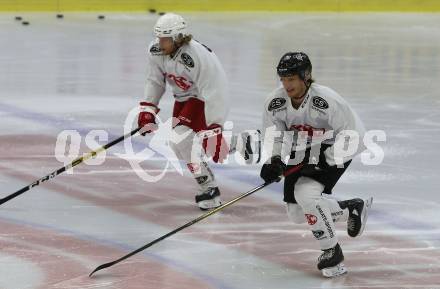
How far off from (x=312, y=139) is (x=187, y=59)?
1.03 metres

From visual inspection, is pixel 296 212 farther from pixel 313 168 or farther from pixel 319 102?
pixel 319 102

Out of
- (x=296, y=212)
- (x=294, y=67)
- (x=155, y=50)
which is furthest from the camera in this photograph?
(x=155, y=50)

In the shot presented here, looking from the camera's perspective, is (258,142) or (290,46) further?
(290,46)

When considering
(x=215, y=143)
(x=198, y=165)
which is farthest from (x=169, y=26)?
(x=198, y=165)

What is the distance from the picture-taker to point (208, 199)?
17.3 feet

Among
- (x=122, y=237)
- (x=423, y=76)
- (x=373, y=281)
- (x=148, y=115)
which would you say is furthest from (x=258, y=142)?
(x=423, y=76)

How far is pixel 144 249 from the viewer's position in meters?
4.28

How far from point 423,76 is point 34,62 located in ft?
11.5

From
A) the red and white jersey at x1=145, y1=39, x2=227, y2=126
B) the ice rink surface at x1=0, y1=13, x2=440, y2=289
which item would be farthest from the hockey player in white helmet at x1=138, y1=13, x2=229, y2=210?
the ice rink surface at x1=0, y1=13, x2=440, y2=289

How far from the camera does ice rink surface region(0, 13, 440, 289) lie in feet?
13.8

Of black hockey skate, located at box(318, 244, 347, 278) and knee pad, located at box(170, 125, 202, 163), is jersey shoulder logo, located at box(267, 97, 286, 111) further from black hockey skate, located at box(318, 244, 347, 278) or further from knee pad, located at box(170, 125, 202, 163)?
knee pad, located at box(170, 125, 202, 163)

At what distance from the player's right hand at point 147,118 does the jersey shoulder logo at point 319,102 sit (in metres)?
1.28

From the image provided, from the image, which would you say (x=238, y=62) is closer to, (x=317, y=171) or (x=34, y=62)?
(x=34, y=62)

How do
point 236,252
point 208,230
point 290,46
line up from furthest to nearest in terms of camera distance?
point 290,46 → point 208,230 → point 236,252
